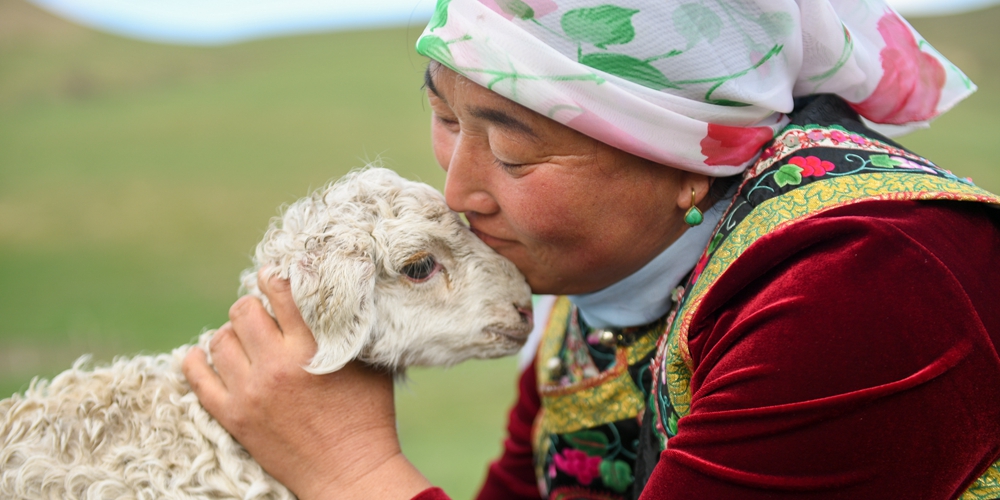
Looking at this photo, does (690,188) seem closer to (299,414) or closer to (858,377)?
(858,377)

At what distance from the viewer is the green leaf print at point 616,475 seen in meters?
1.77

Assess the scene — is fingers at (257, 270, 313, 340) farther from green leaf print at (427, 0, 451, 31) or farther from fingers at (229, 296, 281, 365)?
green leaf print at (427, 0, 451, 31)

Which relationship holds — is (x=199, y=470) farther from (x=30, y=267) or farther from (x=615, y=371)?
(x=30, y=267)

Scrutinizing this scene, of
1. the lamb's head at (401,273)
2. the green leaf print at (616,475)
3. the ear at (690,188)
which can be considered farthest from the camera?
the green leaf print at (616,475)

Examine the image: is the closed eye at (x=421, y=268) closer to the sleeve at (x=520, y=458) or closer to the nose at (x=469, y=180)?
the nose at (x=469, y=180)

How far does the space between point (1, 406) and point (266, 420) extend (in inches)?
25.7

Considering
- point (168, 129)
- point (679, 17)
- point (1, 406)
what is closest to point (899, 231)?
point (679, 17)

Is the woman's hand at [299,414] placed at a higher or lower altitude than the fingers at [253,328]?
lower

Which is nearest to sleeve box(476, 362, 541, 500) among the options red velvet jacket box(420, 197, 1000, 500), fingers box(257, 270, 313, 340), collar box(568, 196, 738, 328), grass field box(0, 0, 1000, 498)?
grass field box(0, 0, 1000, 498)

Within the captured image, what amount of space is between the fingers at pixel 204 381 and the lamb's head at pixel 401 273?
203 mm

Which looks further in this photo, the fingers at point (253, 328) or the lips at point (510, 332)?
the lips at point (510, 332)

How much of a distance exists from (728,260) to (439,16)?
700mm

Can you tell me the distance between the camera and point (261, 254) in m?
1.88

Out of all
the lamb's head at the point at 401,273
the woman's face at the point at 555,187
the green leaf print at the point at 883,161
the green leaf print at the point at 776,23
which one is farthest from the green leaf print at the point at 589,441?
the green leaf print at the point at 776,23
